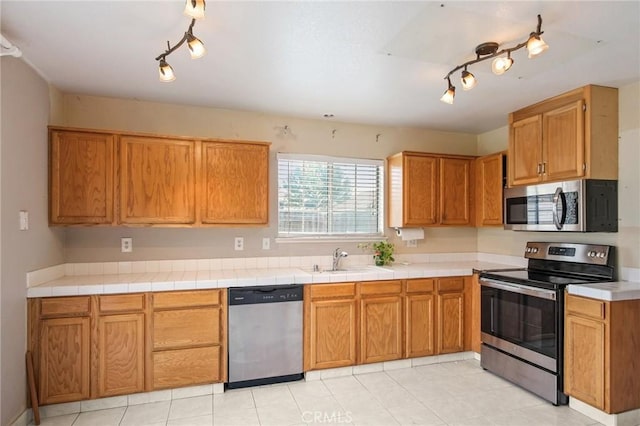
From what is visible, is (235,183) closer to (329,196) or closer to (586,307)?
(329,196)

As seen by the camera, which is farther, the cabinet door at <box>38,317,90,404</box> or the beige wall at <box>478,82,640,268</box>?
the beige wall at <box>478,82,640,268</box>

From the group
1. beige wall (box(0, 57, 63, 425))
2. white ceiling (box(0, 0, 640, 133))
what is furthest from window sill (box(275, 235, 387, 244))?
beige wall (box(0, 57, 63, 425))

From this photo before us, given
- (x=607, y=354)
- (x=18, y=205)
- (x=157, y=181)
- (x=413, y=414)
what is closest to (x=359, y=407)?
(x=413, y=414)

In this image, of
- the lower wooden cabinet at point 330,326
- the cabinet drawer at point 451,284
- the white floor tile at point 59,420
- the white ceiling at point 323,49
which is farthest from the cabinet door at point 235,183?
the cabinet drawer at point 451,284

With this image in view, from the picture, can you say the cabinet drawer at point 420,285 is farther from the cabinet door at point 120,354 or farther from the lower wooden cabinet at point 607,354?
the cabinet door at point 120,354

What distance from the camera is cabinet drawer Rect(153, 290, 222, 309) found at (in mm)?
2775

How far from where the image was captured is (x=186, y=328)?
2834mm

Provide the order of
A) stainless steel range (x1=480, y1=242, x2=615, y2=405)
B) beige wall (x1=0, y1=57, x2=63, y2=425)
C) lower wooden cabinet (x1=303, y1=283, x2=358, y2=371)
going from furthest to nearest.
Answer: lower wooden cabinet (x1=303, y1=283, x2=358, y2=371) → stainless steel range (x1=480, y1=242, x2=615, y2=405) → beige wall (x1=0, y1=57, x2=63, y2=425)

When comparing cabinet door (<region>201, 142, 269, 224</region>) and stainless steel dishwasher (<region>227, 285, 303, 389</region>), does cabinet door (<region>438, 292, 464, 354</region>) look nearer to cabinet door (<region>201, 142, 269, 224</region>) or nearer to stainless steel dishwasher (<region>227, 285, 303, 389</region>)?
stainless steel dishwasher (<region>227, 285, 303, 389</region>)

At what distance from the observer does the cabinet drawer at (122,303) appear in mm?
2662

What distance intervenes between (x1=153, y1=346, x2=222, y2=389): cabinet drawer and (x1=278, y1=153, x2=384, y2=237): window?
132 centimetres

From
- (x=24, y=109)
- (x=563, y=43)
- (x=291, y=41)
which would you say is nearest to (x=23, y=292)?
(x=24, y=109)

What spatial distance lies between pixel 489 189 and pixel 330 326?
2203mm

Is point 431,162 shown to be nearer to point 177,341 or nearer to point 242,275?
point 242,275
